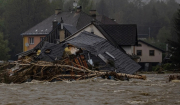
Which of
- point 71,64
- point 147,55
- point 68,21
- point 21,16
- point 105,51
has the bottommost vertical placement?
point 71,64

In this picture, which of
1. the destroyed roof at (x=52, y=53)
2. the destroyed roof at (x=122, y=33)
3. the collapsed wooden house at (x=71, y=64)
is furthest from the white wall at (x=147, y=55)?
the destroyed roof at (x=52, y=53)

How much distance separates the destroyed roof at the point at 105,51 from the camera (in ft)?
89.4

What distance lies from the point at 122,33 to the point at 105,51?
56.0 feet

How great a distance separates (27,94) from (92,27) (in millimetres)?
28377

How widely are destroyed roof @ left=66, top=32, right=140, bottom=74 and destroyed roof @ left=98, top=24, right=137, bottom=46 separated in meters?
12.9

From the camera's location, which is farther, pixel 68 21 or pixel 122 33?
pixel 68 21

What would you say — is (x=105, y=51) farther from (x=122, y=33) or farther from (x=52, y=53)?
(x=122, y=33)

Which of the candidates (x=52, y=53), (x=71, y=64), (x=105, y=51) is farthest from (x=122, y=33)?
(x=71, y=64)

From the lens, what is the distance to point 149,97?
600 inches

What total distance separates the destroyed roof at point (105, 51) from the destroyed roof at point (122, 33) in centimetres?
1288

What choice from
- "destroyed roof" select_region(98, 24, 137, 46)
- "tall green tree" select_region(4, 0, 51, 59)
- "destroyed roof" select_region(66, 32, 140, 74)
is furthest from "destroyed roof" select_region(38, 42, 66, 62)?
"tall green tree" select_region(4, 0, 51, 59)

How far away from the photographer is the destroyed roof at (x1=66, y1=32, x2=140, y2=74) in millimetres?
27244

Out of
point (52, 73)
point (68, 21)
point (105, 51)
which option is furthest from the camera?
point (68, 21)

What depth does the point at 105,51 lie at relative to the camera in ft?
94.2
